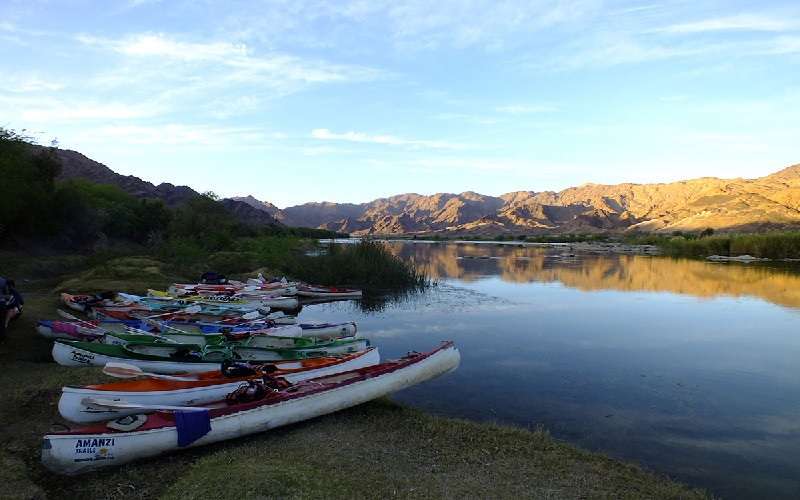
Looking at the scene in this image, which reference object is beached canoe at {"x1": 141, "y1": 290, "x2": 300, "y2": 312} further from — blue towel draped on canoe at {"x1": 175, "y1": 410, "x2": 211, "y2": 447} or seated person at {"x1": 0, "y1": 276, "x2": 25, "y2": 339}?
blue towel draped on canoe at {"x1": 175, "y1": 410, "x2": 211, "y2": 447}

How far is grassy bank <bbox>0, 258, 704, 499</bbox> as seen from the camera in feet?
18.1

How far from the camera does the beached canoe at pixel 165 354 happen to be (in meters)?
9.77

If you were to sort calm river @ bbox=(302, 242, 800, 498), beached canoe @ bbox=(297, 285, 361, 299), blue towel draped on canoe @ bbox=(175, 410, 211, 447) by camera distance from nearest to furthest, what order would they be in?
blue towel draped on canoe @ bbox=(175, 410, 211, 447) → calm river @ bbox=(302, 242, 800, 498) → beached canoe @ bbox=(297, 285, 361, 299)

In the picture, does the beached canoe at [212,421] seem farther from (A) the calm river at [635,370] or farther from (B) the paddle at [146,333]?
(B) the paddle at [146,333]

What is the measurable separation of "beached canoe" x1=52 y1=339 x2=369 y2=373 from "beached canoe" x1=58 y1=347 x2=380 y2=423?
1283mm

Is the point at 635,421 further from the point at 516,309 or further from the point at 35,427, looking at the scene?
the point at 516,309

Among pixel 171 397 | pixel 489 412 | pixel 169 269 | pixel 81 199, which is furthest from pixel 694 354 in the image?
pixel 81 199

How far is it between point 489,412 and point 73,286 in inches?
662

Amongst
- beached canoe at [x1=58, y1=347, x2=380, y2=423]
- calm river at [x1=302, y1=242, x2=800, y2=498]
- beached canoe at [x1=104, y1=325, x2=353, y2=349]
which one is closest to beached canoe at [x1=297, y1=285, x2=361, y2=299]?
calm river at [x1=302, y1=242, x2=800, y2=498]

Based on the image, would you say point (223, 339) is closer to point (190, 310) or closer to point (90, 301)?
point (190, 310)

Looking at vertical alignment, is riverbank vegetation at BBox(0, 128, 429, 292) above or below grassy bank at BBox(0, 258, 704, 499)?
above

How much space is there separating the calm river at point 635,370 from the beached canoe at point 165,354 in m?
2.96

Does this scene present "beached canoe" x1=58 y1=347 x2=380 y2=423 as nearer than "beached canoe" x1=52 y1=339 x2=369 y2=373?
Yes

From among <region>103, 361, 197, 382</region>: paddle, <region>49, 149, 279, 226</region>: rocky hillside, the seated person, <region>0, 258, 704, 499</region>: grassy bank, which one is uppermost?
<region>49, 149, 279, 226</region>: rocky hillside
